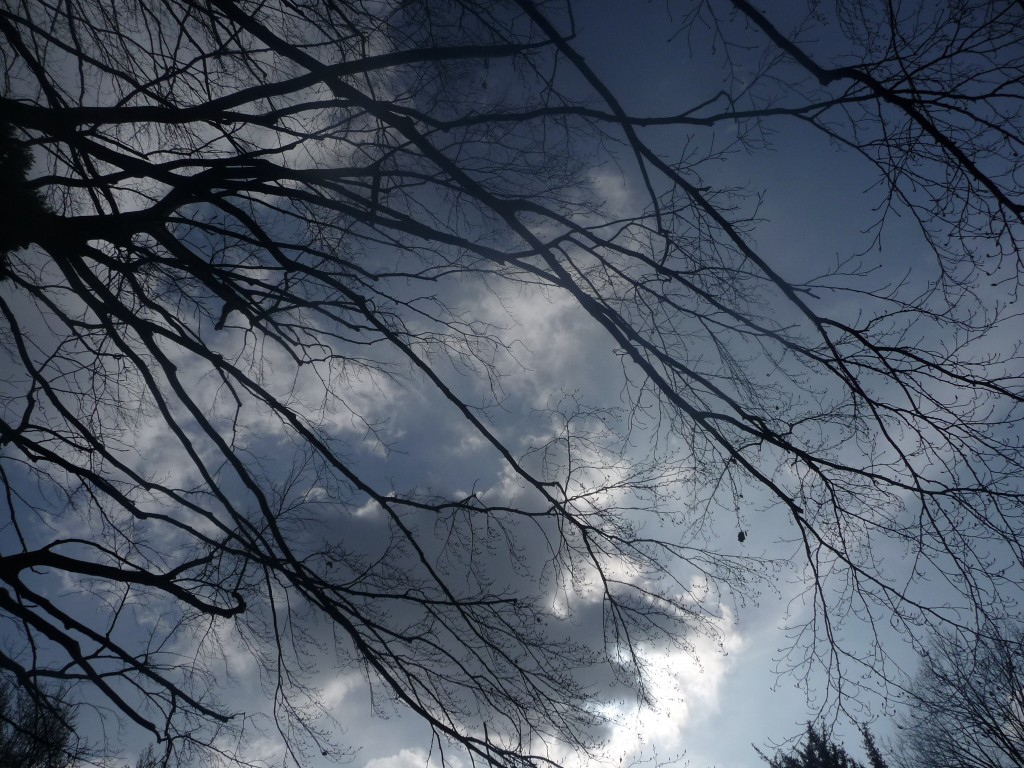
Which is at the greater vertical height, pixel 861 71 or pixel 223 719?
pixel 861 71

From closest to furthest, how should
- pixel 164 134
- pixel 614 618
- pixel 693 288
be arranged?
pixel 693 288, pixel 614 618, pixel 164 134

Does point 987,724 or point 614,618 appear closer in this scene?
point 614,618

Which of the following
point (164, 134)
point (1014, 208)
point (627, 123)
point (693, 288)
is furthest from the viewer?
point (164, 134)

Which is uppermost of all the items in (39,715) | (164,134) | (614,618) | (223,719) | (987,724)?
(164,134)

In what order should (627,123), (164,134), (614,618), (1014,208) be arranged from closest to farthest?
1. (1014,208)
2. (627,123)
3. (614,618)
4. (164,134)

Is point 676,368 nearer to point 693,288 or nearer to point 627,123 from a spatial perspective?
point 693,288

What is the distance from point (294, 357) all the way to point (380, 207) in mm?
1497

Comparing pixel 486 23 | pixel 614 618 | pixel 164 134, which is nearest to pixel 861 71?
pixel 486 23

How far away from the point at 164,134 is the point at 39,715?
4.41 metres

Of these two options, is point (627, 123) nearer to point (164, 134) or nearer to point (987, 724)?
point (164, 134)

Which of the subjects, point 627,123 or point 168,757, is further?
point 168,757

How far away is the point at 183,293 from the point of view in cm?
438

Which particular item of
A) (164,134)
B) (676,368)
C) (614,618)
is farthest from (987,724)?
(164,134)

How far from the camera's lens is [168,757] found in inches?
171
